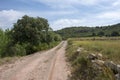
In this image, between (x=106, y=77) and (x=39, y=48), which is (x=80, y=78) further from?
(x=39, y=48)

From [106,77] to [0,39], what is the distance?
48.6m

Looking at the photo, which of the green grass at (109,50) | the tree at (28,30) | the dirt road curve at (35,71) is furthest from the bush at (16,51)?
the green grass at (109,50)

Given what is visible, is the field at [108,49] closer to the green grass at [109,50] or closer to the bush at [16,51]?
the green grass at [109,50]

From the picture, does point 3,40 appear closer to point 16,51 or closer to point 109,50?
point 16,51

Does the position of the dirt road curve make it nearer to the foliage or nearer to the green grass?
the green grass

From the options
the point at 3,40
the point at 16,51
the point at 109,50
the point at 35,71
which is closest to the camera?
the point at 109,50

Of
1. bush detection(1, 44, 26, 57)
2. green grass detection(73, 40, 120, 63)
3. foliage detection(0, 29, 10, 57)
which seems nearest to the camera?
green grass detection(73, 40, 120, 63)

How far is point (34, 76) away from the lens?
49.7ft

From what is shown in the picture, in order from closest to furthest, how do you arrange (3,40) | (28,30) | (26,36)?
1. (28,30)
2. (26,36)
3. (3,40)

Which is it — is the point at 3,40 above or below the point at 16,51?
above

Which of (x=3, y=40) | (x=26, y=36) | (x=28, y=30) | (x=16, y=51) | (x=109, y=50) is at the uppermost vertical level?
(x=28, y=30)

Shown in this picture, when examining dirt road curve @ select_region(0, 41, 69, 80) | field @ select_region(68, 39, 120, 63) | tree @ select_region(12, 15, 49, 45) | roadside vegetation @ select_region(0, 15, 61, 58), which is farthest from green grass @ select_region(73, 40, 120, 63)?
tree @ select_region(12, 15, 49, 45)

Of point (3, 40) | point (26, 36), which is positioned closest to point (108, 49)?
point (26, 36)

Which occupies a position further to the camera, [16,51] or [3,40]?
[3,40]
